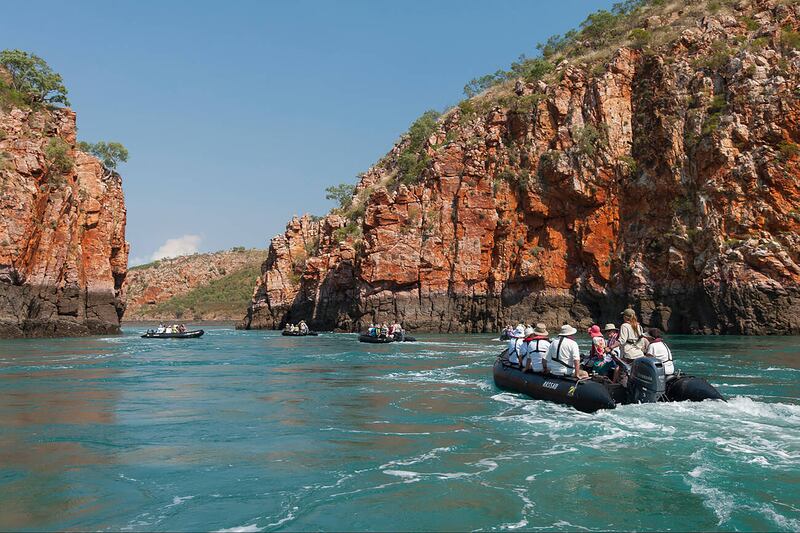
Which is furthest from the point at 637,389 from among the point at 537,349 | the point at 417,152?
the point at 417,152

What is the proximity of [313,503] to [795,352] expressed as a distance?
2794cm

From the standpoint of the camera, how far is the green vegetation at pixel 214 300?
14412 cm

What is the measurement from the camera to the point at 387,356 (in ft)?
108

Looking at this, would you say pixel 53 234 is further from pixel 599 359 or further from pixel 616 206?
pixel 599 359

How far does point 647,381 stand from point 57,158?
56.3m

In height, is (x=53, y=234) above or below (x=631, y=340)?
above

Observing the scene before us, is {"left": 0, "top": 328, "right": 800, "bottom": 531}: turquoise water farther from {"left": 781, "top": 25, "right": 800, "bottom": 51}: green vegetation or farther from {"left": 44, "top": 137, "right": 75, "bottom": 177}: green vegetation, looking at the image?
{"left": 44, "top": 137, "right": 75, "bottom": 177}: green vegetation

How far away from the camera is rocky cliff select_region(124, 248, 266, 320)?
145 m

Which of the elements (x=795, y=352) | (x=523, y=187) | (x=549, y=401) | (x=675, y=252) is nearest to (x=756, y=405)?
(x=549, y=401)

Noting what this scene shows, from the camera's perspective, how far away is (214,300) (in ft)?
490

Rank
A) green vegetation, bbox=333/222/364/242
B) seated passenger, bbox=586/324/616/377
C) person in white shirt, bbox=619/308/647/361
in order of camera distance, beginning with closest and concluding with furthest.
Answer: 1. person in white shirt, bbox=619/308/647/361
2. seated passenger, bbox=586/324/616/377
3. green vegetation, bbox=333/222/364/242

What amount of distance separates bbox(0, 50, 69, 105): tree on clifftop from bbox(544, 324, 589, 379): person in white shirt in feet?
202

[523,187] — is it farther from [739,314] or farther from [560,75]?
[739,314]

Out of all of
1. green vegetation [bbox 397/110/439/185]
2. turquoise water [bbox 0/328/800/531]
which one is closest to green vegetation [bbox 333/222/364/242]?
green vegetation [bbox 397/110/439/185]
